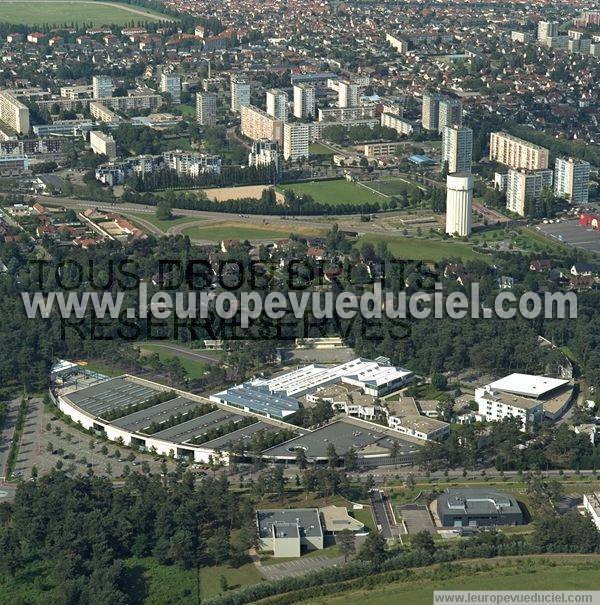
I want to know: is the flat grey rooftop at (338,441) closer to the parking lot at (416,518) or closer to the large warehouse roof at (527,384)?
the parking lot at (416,518)

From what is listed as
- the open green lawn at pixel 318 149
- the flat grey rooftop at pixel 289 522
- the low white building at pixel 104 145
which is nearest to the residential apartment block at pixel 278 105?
the open green lawn at pixel 318 149

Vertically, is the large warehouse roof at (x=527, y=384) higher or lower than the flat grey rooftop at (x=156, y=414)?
higher

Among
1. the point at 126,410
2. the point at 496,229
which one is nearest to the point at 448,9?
the point at 496,229

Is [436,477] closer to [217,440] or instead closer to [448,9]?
[217,440]

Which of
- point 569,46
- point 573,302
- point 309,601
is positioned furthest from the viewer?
point 569,46

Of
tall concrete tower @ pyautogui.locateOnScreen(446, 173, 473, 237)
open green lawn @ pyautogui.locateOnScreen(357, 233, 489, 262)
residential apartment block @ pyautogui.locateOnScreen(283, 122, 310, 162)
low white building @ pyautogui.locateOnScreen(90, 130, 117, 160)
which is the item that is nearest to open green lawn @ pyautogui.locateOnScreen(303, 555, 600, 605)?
open green lawn @ pyautogui.locateOnScreen(357, 233, 489, 262)

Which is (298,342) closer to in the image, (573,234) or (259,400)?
(259,400)

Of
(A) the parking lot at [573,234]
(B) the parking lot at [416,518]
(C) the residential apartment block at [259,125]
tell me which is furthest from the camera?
(C) the residential apartment block at [259,125]
